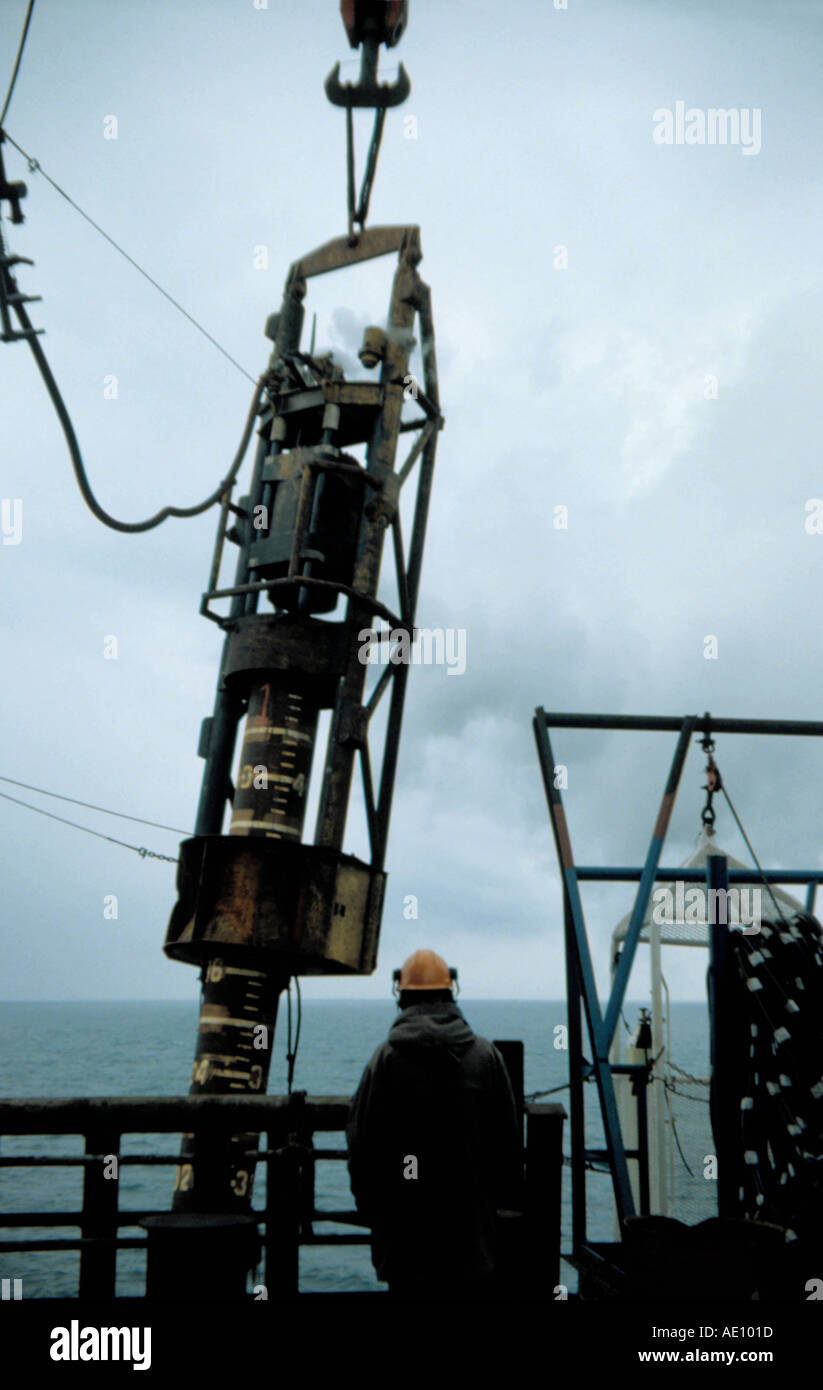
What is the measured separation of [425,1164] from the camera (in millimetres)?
4305

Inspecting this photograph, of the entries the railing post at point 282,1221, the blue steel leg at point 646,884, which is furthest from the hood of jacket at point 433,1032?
the blue steel leg at point 646,884

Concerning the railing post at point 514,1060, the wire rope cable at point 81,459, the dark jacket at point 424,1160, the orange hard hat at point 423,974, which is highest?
the wire rope cable at point 81,459

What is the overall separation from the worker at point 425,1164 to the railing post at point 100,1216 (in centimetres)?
182

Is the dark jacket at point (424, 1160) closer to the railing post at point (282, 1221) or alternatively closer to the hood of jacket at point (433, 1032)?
the hood of jacket at point (433, 1032)

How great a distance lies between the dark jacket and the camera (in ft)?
14.1

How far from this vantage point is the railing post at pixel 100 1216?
5.46 metres

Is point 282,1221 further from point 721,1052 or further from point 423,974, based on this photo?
point 721,1052

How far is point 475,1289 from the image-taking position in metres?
4.31

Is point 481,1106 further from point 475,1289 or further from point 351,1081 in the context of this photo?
point 351,1081

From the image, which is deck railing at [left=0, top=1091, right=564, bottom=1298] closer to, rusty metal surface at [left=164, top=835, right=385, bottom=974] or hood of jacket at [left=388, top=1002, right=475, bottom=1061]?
hood of jacket at [left=388, top=1002, right=475, bottom=1061]

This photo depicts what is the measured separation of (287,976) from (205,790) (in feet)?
7.28

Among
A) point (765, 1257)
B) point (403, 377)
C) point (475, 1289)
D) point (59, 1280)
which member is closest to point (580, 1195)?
point (765, 1257)

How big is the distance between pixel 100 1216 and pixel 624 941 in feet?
11.4

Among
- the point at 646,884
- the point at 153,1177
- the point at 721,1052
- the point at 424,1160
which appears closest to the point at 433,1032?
the point at 424,1160
